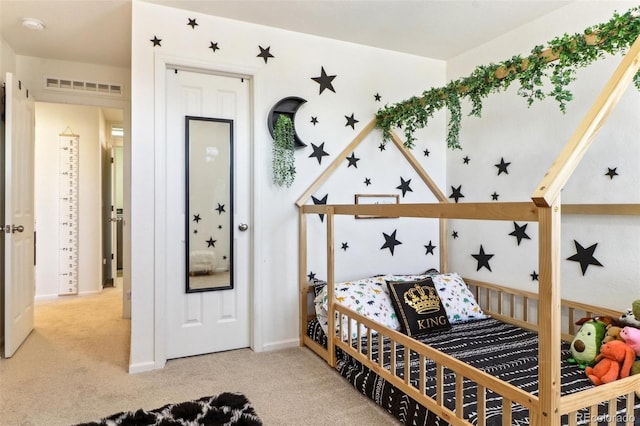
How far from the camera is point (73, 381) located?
7.65 feet

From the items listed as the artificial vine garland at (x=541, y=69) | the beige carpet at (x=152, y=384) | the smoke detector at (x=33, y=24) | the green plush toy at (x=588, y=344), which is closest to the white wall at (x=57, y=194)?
the beige carpet at (x=152, y=384)

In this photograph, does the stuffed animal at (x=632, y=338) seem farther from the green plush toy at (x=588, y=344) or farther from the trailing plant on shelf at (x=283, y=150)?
the trailing plant on shelf at (x=283, y=150)

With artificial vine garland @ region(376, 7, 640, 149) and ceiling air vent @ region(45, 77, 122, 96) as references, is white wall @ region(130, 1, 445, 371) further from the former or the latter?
ceiling air vent @ region(45, 77, 122, 96)

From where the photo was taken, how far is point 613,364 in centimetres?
182

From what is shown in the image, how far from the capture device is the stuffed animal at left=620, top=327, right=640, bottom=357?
6.02 ft

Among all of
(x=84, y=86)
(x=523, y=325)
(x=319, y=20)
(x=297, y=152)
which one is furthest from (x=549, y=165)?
(x=84, y=86)

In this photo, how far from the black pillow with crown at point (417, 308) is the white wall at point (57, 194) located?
13.0ft

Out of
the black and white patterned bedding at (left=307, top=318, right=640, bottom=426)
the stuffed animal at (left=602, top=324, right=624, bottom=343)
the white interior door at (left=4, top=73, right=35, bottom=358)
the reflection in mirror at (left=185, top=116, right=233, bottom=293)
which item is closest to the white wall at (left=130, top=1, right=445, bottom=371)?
the reflection in mirror at (left=185, top=116, right=233, bottom=293)

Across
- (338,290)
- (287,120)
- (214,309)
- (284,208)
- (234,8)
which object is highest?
(234,8)

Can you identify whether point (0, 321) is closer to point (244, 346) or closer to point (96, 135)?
point (244, 346)

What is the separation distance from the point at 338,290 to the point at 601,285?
159 cm

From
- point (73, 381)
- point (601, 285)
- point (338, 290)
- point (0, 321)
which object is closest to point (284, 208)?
point (338, 290)

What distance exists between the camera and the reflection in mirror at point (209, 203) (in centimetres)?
274

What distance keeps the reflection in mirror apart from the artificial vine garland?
136cm
